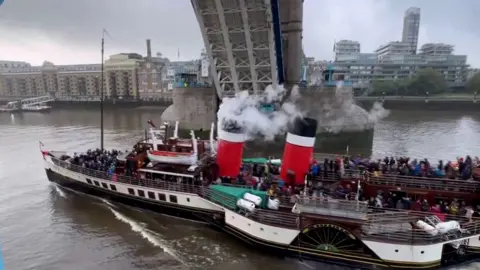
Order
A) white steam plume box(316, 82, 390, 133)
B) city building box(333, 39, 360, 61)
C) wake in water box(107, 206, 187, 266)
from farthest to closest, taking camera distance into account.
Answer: city building box(333, 39, 360, 61), white steam plume box(316, 82, 390, 133), wake in water box(107, 206, 187, 266)

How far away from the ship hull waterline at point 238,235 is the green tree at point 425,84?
67.4 m

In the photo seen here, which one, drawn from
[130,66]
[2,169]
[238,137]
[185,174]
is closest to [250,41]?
[238,137]

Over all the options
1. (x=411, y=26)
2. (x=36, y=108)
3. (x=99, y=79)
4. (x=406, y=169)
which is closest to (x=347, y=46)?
(x=411, y=26)

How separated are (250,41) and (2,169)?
18859 millimetres

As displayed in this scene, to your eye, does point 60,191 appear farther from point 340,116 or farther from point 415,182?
point 340,116

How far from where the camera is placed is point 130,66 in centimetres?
8412

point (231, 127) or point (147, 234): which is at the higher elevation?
point (231, 127)

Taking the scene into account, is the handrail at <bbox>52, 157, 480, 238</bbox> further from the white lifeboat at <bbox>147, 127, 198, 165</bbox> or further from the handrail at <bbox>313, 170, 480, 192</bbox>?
the white lifeboat at <bbox>147, 127, 198, 165</bbox>

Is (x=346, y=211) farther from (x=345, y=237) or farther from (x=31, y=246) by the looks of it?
(x=31, y=246)

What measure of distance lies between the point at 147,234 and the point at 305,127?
757 cm

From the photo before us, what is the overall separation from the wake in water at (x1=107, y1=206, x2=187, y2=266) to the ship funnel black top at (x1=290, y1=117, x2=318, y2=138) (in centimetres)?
618

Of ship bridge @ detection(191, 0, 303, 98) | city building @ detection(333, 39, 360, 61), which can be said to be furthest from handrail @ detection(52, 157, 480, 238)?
city building @ detection(333, 39, 360, 61)

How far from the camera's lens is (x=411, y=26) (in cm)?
16675

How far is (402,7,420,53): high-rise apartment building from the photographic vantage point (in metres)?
166
